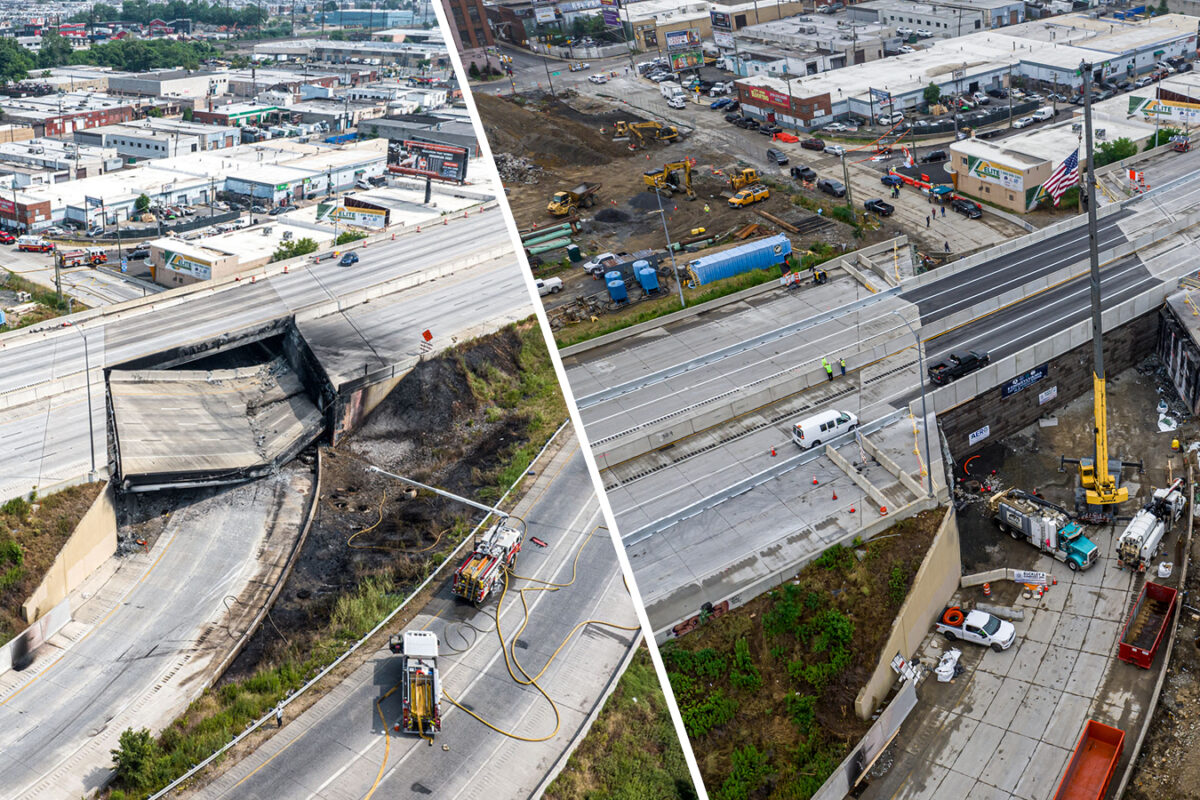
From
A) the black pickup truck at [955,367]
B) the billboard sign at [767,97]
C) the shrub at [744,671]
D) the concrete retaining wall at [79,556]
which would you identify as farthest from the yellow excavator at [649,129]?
the shrub at [744,671]

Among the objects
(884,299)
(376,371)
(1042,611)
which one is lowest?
(1042,611)

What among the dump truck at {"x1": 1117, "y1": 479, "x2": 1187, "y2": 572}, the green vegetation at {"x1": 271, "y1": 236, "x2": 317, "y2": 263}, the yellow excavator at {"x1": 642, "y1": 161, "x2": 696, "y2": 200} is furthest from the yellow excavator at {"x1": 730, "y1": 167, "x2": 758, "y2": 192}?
the dump truck at {"x1": 1117, "y1": 479, "x2": 1187, "y2": 572}

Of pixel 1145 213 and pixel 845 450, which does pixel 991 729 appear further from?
pixel 1145 213

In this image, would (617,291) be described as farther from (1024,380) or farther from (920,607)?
(920,607)

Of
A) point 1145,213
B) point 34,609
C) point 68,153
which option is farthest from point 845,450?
point 68,153

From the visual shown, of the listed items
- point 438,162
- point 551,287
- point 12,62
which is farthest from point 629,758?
point 12,62

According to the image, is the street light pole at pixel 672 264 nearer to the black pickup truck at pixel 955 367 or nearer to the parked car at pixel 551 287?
the parked car at pixel 551 287
